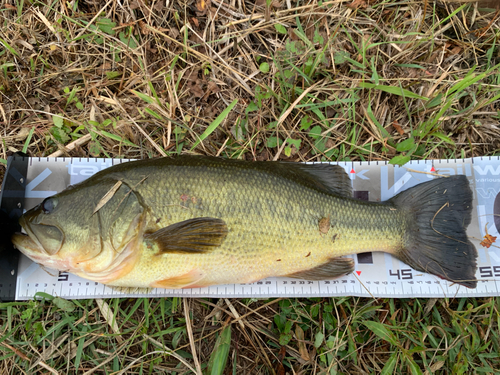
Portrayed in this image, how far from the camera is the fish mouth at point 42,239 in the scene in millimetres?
2262

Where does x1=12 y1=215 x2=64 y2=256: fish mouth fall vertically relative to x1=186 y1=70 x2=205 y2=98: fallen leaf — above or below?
below

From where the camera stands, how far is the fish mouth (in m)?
2.26

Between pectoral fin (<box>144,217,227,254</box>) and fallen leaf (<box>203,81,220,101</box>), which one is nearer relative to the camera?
pectoral fin (<box>144,217,227,254</box>)

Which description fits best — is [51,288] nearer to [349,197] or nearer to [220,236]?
[220,236]

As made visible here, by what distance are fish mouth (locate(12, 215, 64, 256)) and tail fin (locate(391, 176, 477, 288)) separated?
280 cm

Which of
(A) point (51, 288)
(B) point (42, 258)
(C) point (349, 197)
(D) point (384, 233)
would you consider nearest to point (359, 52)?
(C) point (349, 197)

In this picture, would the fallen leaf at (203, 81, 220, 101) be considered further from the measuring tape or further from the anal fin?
the anal fin

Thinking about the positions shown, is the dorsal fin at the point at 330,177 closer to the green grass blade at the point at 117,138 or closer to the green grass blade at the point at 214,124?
the green grass blade at the point at 214,124

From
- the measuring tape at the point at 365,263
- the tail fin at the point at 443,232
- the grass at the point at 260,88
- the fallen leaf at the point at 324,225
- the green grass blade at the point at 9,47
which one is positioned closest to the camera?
the fallen leaf at the point at 324,225

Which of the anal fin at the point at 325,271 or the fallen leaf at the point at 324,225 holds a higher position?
the fallen leaf at the point at 324,225

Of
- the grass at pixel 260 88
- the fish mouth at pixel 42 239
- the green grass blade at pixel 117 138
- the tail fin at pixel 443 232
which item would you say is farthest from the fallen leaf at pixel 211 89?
the tail fin at pixel 443 232

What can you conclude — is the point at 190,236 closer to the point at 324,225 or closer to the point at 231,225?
the point at 231,225

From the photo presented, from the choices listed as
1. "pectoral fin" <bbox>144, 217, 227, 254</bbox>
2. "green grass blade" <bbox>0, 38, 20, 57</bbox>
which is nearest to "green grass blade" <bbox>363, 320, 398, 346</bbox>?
"pectoral fin" <bbox>144, 217, 227, 254</bbox>

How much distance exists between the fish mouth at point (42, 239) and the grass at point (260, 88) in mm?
851
